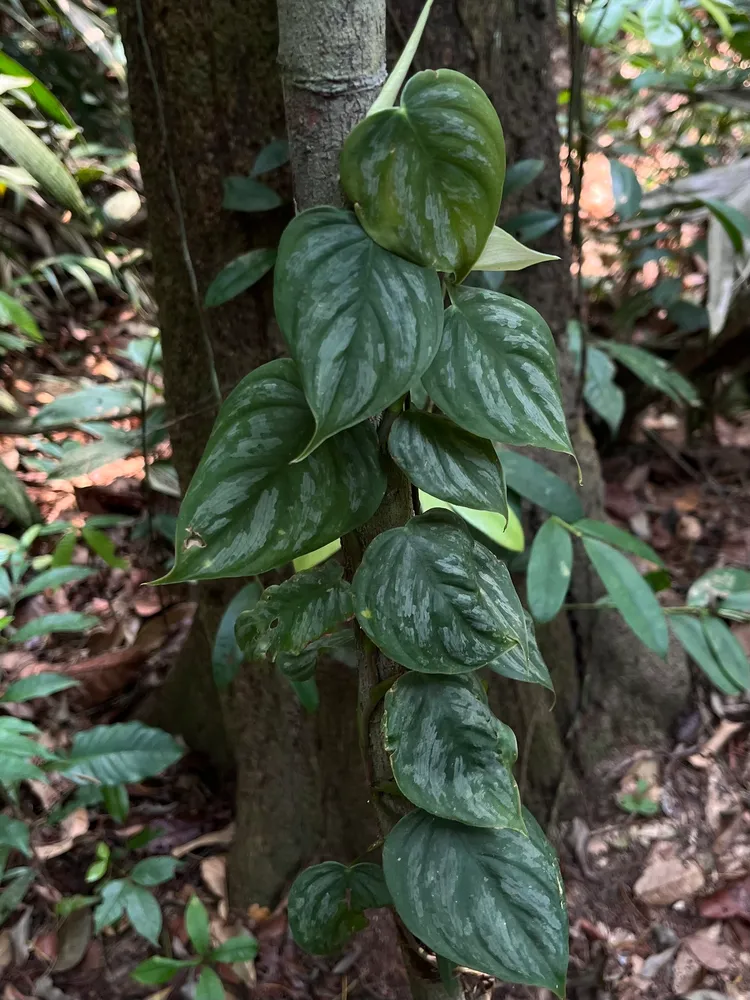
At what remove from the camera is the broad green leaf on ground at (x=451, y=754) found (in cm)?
43

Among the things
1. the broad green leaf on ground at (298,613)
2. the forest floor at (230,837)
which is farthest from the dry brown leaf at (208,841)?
the broad green leaf on ground at (298,613)

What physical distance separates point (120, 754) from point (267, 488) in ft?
2.28

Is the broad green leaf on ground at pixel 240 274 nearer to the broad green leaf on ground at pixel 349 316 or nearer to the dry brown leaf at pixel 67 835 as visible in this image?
the broad green leaf on ground at pixel 349 316

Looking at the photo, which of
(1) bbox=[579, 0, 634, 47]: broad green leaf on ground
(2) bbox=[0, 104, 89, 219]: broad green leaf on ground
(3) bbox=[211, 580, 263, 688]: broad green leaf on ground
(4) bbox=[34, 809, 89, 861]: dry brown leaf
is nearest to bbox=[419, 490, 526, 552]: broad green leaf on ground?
(3) bbox=[211, 580, 263, 688]: broad green leaf on ground

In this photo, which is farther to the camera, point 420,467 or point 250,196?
point 250,196

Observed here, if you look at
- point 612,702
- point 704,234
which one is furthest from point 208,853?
point 704,234

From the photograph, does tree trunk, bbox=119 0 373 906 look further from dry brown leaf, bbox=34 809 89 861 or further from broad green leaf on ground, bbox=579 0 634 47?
broad green leaf on ground, bbox=579 0 634 47

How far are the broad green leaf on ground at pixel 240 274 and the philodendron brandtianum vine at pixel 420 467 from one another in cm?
34

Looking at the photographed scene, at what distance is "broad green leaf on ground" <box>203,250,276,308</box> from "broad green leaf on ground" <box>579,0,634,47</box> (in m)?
0.56

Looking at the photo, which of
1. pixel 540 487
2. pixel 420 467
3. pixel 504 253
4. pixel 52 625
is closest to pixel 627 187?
pixel 540 487

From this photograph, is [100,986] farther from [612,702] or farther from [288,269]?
[288,269]

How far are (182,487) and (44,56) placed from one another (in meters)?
1.22

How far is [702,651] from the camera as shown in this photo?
3.19 feet

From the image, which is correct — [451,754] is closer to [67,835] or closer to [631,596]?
[631,596]
